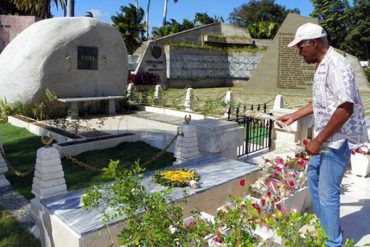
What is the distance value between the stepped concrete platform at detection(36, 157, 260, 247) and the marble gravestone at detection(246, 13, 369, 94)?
16.9m

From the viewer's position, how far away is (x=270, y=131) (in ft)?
24.8

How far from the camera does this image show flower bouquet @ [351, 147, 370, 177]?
18.5ft

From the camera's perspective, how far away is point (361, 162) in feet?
18.7

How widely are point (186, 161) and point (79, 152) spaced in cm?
265

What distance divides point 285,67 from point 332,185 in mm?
19197

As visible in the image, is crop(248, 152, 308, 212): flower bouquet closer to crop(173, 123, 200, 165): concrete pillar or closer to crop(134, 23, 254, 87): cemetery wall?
crop(173, 123, 200, 165): concrete pillar

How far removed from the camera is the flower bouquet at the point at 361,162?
18.5ft

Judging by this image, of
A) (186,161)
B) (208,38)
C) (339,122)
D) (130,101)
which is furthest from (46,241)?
(208,38)

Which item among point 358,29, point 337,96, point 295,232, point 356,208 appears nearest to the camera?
point 295,232

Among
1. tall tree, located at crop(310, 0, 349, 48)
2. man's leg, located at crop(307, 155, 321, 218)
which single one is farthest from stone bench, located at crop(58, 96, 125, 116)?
tall tree, located at crop(310, 0, 349, 48)

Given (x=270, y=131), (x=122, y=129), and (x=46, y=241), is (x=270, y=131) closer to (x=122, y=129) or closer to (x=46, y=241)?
(x=122, y=129)

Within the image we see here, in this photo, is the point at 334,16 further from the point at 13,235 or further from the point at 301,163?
the point at 13,235

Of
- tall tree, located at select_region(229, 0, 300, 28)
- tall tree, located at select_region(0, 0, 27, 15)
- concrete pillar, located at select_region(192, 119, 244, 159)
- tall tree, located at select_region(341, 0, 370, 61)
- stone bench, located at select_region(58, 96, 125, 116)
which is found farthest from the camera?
tall tree, located at select_region(229, 0, 300, 28)

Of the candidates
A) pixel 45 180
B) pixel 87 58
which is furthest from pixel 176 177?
pixel 87 58
